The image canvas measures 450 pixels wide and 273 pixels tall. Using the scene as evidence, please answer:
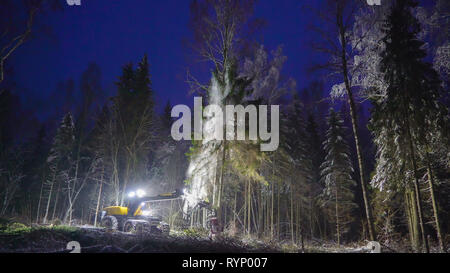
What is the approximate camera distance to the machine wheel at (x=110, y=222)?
40.7 ft

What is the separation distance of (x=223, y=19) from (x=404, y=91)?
397 inches

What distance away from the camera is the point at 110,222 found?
42.5 ft

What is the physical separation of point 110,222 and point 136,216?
163 cm

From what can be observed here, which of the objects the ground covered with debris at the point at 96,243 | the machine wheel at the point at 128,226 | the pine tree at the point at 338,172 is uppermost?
the pine tree at the point at 338,172

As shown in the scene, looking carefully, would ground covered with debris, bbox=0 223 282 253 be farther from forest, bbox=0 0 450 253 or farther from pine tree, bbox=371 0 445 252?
pine tree, bbox=371 0 445 252

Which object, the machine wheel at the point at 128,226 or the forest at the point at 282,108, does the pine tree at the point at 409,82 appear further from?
the machine wheel at the point at 128,226

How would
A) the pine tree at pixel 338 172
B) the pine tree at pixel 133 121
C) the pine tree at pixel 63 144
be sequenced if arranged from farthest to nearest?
the pine tree at pixel 63 144
the pine tree at pixel 338 172
the pine tree at pixel 133 121

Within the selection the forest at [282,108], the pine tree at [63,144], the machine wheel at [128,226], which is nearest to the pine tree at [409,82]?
the forest at [282,108]

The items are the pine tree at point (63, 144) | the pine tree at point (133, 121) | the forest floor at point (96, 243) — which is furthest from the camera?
the pine tree at point (63, 144)

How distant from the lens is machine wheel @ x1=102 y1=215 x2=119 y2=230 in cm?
1240

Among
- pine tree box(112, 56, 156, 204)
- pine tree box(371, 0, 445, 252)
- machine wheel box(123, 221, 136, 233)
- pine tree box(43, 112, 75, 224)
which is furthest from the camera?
pine tree box(43, 112, 75, 224)

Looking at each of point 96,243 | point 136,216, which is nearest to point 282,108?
point 136,216

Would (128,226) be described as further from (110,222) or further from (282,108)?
(282,108)

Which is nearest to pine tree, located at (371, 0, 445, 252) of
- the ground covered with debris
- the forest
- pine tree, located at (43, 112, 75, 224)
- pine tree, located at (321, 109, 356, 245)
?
the forest
